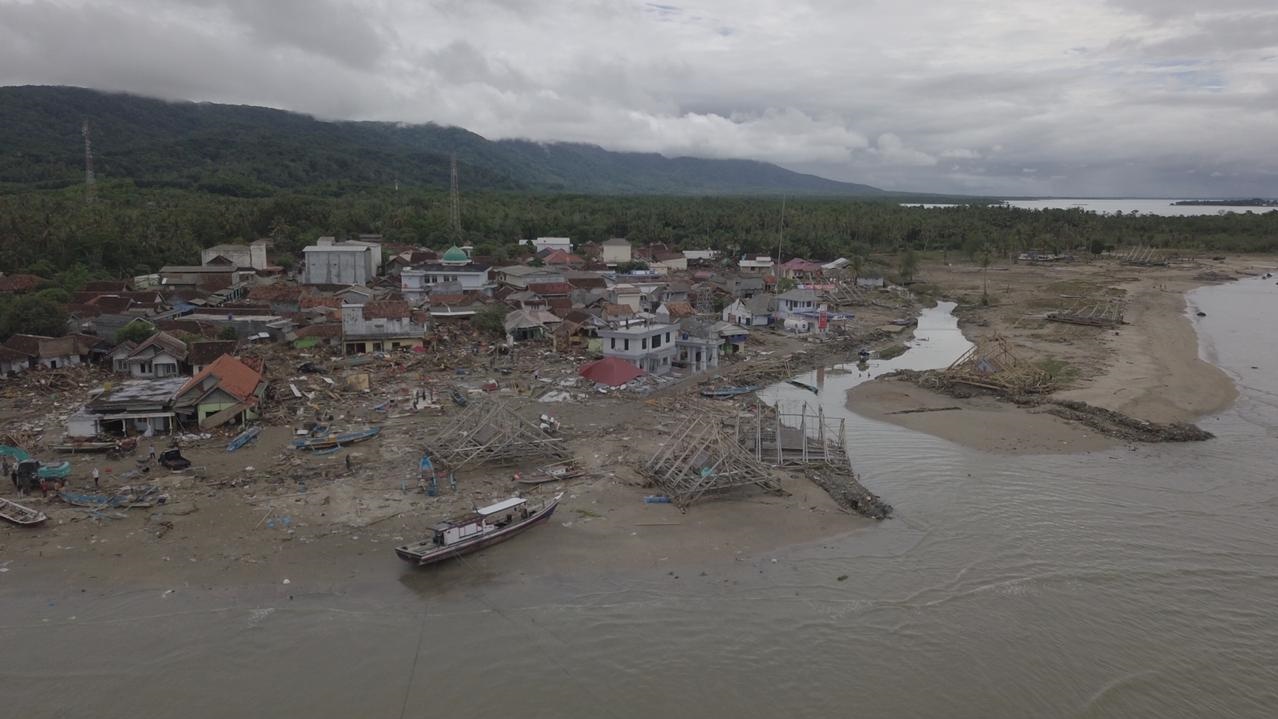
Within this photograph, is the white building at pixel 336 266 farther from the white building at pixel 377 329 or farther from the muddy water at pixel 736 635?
the muddy water at pixel 736 635

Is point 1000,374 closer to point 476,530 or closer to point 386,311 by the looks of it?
point 476,530

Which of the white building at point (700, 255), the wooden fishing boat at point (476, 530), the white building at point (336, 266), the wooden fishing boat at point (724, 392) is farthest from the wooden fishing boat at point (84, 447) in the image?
the white building at point (700, 255)

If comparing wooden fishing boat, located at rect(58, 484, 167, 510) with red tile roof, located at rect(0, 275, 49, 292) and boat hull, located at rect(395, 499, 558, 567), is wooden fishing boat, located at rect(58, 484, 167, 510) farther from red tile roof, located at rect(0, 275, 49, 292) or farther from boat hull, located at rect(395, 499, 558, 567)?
red tile roof, located at rect(0, 275, 49, 292)

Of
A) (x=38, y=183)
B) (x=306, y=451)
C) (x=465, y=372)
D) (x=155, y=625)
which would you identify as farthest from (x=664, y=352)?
(x=38, y=183)

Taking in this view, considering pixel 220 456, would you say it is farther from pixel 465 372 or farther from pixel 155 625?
pixel 465 372

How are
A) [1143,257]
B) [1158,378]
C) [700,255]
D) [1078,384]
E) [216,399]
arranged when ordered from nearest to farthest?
[216,399] → [1078,384] → [1158,378] → [700,255] → [1143,257]

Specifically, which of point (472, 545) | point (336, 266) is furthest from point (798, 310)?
point (472, 545)

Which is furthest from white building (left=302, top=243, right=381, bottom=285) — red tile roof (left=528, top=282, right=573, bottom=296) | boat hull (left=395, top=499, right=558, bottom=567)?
boat hull (left=395, top=499, right=558, bottom=567)
